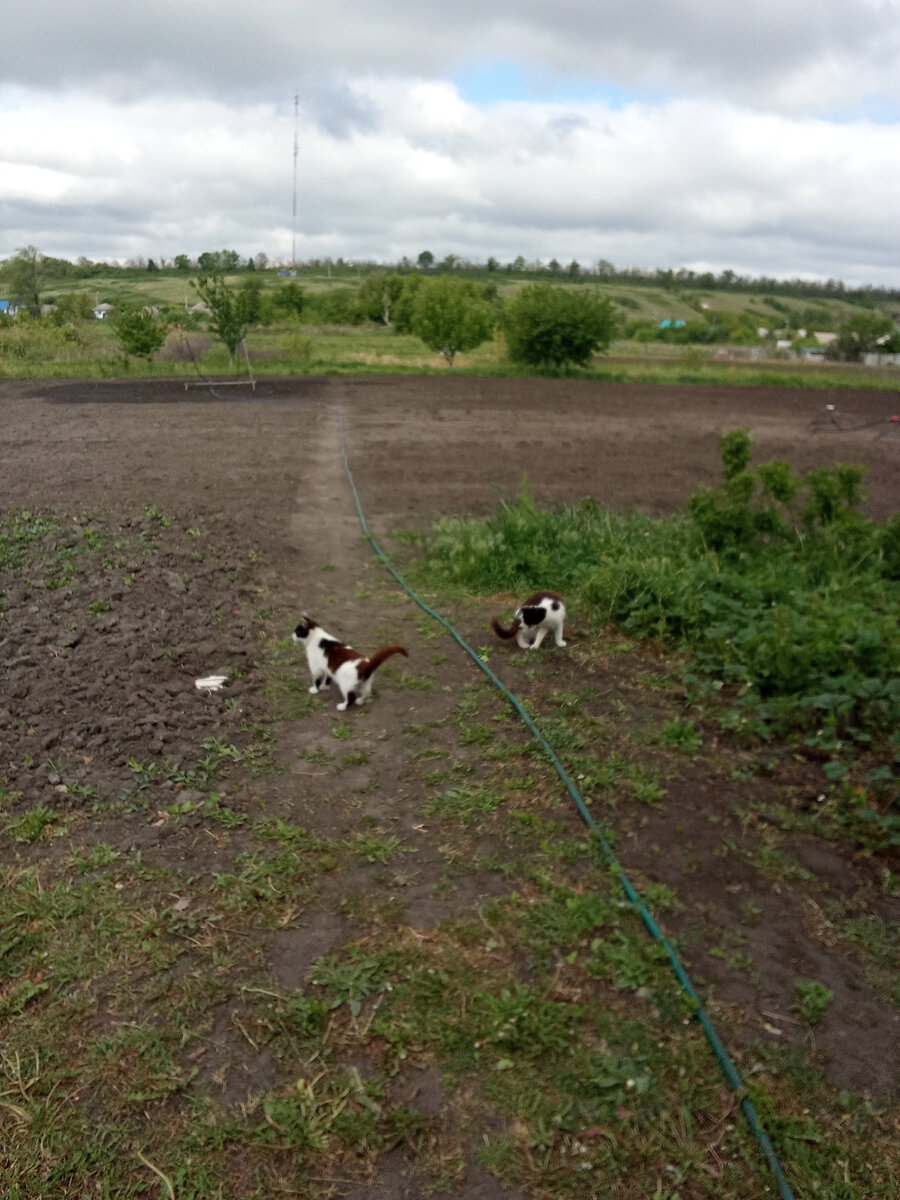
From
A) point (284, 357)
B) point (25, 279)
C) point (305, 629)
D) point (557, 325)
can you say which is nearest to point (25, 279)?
point (25, 279)

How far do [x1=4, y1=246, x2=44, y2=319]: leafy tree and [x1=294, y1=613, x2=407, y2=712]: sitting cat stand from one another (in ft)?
164

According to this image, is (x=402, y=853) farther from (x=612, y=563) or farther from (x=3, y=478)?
(x=3, y=478)

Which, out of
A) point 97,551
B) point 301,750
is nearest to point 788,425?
point 97,551

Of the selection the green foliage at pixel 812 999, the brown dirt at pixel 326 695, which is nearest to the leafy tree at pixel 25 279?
the brown dirt at pixel 326 695

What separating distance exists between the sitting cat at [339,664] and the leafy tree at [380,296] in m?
77.8

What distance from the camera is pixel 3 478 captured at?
11453 mm

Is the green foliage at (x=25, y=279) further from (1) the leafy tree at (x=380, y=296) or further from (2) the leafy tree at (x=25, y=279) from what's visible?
(1) the leafy tree at (x=380, y=296)

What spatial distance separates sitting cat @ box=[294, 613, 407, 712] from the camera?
499 cm

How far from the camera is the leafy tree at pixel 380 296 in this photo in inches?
3108

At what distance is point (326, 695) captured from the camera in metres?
5.39

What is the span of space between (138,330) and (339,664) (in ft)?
93.7

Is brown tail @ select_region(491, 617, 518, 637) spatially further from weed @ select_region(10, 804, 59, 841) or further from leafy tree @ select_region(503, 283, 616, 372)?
leafy tree @ select_region(503, 283, 616, 372)

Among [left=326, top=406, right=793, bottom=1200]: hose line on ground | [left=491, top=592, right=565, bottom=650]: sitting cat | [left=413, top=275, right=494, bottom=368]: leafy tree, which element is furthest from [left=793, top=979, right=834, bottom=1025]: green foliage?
[left=413, top=275, right=494, bottom=368]: leafy tree

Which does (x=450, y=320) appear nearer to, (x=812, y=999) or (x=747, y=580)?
(x=747, y=580)
